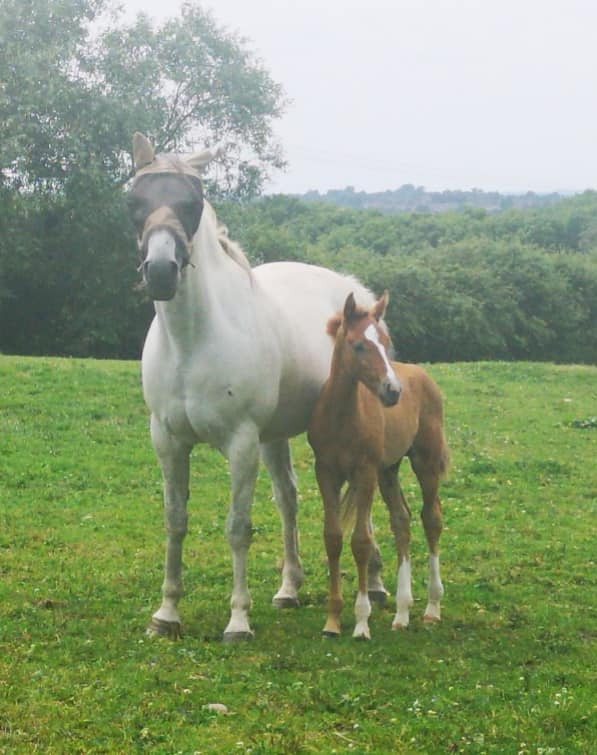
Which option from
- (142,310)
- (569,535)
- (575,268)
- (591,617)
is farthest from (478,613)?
(575,268)

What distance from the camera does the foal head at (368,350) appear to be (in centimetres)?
650

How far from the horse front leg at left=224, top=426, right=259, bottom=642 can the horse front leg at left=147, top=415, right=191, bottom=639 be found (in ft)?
1.19

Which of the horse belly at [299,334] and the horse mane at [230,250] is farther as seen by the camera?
the horse belly at [299,334]

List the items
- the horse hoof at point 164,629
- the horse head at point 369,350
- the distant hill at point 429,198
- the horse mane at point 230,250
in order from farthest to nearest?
1. the distant hill at point 429,198
2. the horse mane at point 230,250
3. the horse hoof at point 164,629
4. the horse head at point 369,350

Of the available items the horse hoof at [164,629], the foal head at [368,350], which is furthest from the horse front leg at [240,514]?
the foal head at [368,350]

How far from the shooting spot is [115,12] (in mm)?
30531

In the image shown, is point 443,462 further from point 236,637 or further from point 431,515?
point 236,637

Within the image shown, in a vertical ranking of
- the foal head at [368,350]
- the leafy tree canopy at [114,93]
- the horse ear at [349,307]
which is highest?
the leafy tree canopy at [114,93]

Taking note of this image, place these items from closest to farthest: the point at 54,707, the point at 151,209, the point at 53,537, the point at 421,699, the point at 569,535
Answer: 1. the point at 54,707
2. the point at 421,699
3. the point at 151,209
4. the point at 53,537
5. the point at 569,535

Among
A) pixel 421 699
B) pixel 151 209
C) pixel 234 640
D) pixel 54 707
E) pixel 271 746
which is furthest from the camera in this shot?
pixel 234 640

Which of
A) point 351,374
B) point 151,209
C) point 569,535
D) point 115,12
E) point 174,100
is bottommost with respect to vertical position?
point 569,535

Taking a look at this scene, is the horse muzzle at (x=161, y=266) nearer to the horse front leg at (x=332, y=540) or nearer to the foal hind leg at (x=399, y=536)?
the horse front leg at (x=332, y=540)

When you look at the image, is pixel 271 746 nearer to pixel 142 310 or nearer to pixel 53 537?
pixel 53 537

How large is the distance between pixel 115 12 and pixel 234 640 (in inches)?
1071
